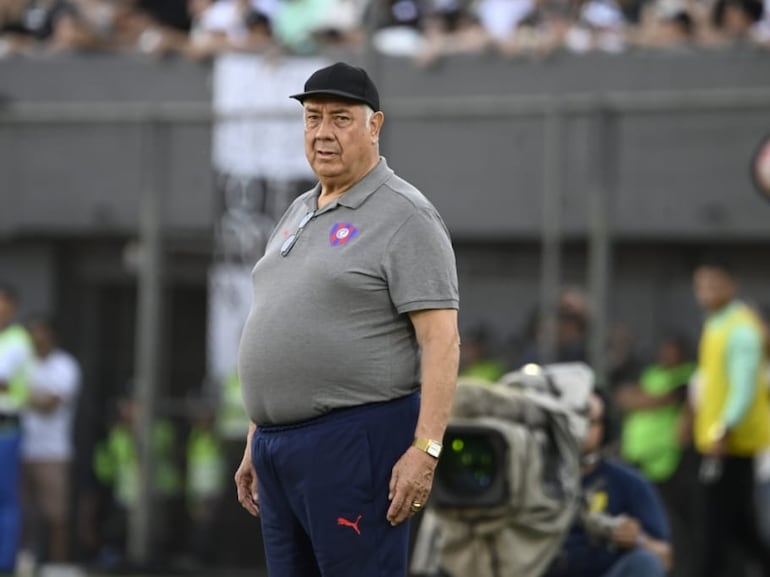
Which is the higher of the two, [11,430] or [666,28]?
[666,28]

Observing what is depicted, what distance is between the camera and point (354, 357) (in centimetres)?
517

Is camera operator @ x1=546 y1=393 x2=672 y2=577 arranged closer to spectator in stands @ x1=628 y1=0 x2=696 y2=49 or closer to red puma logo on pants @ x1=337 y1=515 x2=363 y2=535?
red puma logo on pants @ x1=337 y1=515 x2=363 y2=535

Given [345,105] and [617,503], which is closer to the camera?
[345,105]

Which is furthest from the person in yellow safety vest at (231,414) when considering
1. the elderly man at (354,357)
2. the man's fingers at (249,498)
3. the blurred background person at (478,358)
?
the elderly man at (354,357)

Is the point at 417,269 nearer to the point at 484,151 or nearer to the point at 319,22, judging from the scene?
the point at 484,151

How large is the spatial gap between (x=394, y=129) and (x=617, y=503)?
17.3 feet

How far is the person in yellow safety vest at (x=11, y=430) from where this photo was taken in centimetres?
1200

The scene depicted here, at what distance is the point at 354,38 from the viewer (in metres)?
13.8

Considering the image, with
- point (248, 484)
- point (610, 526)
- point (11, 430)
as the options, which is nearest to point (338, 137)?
point (248, 484)

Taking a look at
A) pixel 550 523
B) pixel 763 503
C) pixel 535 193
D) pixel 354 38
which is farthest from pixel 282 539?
pixel 354 38

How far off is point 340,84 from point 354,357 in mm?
762

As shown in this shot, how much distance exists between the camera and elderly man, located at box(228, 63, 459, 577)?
5.17 m

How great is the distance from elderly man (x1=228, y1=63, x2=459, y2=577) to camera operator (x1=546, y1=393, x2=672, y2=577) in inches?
76.9

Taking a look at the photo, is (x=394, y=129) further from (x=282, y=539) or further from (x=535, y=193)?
(x=282, y=539)
